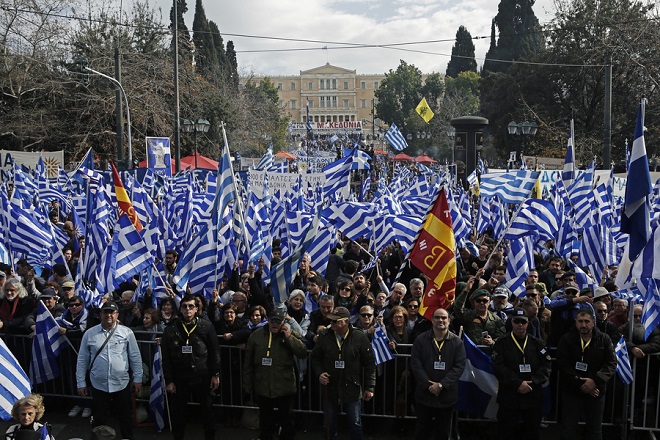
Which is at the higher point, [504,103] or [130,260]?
[504,103]

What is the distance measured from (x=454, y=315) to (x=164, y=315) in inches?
123

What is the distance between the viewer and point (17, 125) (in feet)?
97.2

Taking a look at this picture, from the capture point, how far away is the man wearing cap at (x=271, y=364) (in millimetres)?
6438

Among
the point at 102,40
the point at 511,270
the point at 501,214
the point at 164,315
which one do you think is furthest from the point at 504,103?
the point at 164,315

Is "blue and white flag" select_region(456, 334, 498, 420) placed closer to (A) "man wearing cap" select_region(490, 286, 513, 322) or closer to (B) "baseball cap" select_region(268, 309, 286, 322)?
(A) "man wearing cap" select_region(490, 286, 513, 322)

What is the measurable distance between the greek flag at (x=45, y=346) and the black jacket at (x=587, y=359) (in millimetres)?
5185

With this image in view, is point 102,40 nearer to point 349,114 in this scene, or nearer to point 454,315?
point 454,315

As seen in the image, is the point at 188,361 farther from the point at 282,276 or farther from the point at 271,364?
the point at 282,276

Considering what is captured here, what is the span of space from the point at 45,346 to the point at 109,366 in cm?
145

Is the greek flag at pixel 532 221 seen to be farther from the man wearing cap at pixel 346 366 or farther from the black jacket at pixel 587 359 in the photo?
the man wearing cap at pixel 346 366

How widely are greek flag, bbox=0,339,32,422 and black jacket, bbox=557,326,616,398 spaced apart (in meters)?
4.67

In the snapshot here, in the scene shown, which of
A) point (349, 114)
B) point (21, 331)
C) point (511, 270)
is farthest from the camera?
point (349, 114)

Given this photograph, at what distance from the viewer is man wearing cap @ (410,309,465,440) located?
6.12 m

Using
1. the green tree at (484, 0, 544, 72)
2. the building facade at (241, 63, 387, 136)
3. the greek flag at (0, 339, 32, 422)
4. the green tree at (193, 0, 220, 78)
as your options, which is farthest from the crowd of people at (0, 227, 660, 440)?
the building facade at (241, 63, 387, 136)
